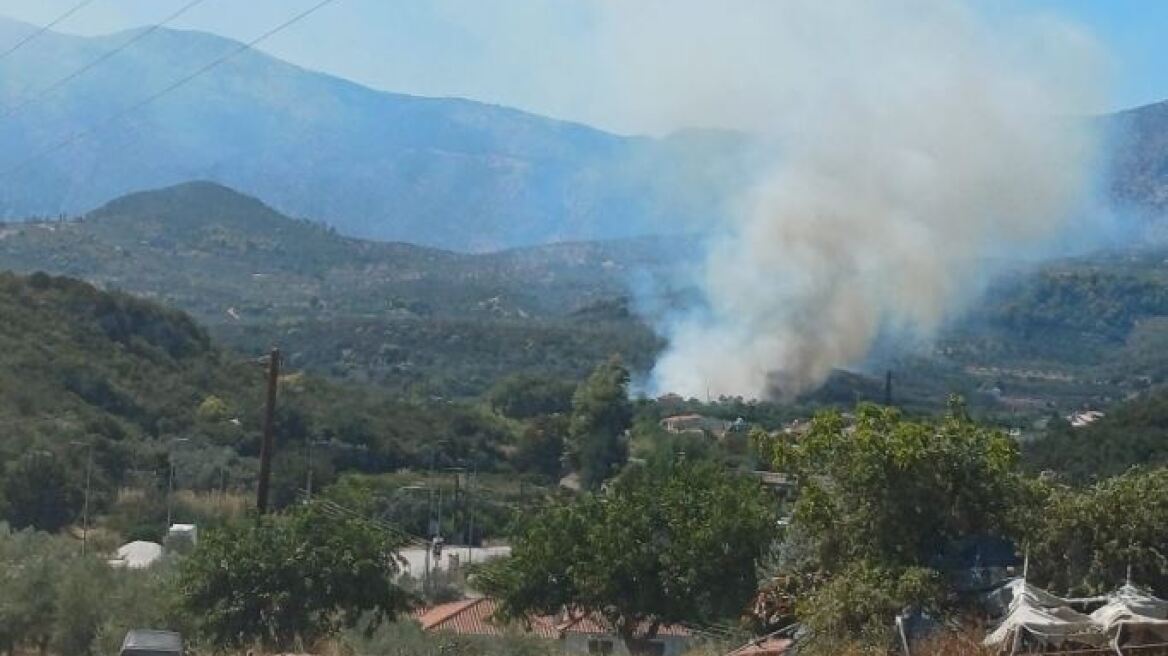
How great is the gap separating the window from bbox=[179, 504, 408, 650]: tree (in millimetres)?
3711

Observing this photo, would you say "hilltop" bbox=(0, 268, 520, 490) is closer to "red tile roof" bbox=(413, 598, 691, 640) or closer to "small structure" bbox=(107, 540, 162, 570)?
"small structure" bbox=(107, 540, 162, 570)

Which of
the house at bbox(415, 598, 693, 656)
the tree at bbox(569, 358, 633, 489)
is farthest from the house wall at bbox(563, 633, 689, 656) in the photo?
the tree at bbox(569, 358, 633, 489)

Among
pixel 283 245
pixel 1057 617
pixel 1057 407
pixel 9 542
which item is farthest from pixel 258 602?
pixel 283 245

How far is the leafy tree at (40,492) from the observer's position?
1969 inches

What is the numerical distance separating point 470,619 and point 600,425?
35116mm

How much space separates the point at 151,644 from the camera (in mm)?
25547

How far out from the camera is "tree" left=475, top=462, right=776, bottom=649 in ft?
96.7

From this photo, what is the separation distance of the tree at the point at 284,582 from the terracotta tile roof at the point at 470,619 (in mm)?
3121

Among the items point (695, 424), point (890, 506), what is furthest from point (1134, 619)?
point (695, 424)

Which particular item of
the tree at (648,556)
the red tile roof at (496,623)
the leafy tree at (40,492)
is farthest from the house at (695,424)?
the tree at (648,556)

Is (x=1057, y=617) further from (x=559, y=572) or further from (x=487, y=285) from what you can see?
(x=487, y=285)

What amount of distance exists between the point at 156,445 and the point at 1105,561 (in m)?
45.0

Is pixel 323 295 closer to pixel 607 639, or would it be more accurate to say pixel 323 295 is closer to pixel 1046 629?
pixel 607 639

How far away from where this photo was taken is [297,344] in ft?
406
